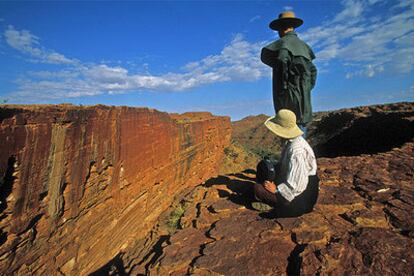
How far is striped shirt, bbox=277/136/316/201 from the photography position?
2.69 m

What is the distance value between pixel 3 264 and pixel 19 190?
0.65m

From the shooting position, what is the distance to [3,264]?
2338mm

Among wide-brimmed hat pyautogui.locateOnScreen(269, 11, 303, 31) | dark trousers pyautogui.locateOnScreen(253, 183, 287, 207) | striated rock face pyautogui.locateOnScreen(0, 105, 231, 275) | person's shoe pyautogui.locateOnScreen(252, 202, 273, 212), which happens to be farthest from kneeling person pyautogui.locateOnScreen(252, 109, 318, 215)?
striated rock face pyautogui.locateOnScreen(0, 105, 231, 275)

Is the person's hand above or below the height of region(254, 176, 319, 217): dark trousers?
above

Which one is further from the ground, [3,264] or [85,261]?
[3,264]

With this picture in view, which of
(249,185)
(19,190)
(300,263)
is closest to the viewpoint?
(300,263)

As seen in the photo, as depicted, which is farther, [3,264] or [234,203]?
[234,203]

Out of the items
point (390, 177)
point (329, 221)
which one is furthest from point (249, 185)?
point (390, 177)

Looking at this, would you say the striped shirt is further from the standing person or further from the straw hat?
the standing person

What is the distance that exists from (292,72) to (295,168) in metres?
1.47

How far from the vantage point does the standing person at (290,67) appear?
3.44 m

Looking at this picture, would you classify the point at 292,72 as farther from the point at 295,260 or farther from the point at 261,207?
the point at 295,260

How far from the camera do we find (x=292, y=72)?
3500 millimetres

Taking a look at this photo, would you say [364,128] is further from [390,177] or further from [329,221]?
[329,221]
